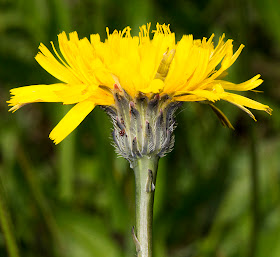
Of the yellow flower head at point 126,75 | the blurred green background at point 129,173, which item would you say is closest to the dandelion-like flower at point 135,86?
the yellow flower head at point 126,75

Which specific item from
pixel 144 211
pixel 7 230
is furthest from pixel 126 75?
pixel 7 230

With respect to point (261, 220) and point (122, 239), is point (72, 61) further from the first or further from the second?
point (261, 220)

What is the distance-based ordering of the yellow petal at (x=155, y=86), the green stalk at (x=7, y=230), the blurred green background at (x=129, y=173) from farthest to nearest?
1. the blurred green background at (x=129, y=173)
2. the green stalk at (x=7, y=230)
3. the yellow petal at (x=155, y=86)

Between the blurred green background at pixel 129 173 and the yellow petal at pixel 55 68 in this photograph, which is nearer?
the yellow petal at pixel 55 68

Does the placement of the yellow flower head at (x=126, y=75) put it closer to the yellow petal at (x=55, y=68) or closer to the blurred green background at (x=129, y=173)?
the yellow petal at (x=55, y=68)

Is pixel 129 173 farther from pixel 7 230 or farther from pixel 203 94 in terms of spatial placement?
pixel 203 94

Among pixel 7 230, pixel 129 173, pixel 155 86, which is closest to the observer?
pixel 155 86
